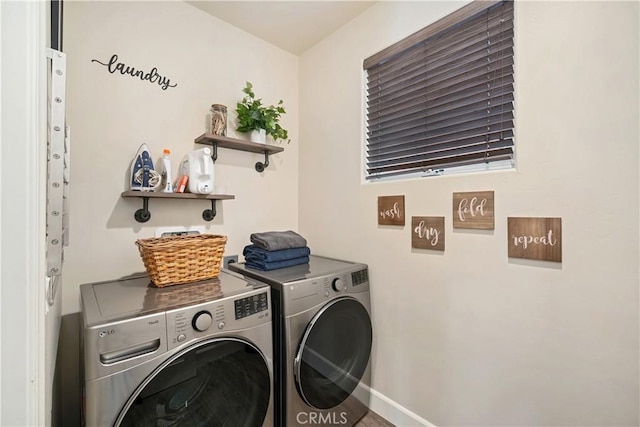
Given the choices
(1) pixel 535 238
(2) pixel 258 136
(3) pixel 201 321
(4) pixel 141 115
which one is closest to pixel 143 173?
(4) pixel 141 115

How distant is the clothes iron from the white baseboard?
1684mm

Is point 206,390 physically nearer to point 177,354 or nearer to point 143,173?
point 177,354

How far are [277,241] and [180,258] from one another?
1.66 feet

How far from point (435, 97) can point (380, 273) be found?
984 mm

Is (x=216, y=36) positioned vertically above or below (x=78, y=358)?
above

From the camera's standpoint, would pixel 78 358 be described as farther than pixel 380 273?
→ No

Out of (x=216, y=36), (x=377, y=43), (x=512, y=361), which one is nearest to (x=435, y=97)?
(x=377, y=43)

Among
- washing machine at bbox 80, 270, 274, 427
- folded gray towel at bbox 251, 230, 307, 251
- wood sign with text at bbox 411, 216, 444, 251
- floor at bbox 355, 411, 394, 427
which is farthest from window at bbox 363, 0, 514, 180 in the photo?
floor at bbox 355, 411, 394, 427

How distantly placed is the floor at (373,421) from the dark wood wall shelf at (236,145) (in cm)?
167

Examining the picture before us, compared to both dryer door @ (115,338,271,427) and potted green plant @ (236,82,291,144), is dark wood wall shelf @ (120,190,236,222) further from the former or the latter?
dryer door @ (115,338,271,427)

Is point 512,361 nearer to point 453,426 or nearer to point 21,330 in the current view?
point 453,426

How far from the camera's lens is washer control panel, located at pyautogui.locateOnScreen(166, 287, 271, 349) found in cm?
93

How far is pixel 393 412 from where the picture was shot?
5.04 ft

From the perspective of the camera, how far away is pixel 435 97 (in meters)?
1.40
